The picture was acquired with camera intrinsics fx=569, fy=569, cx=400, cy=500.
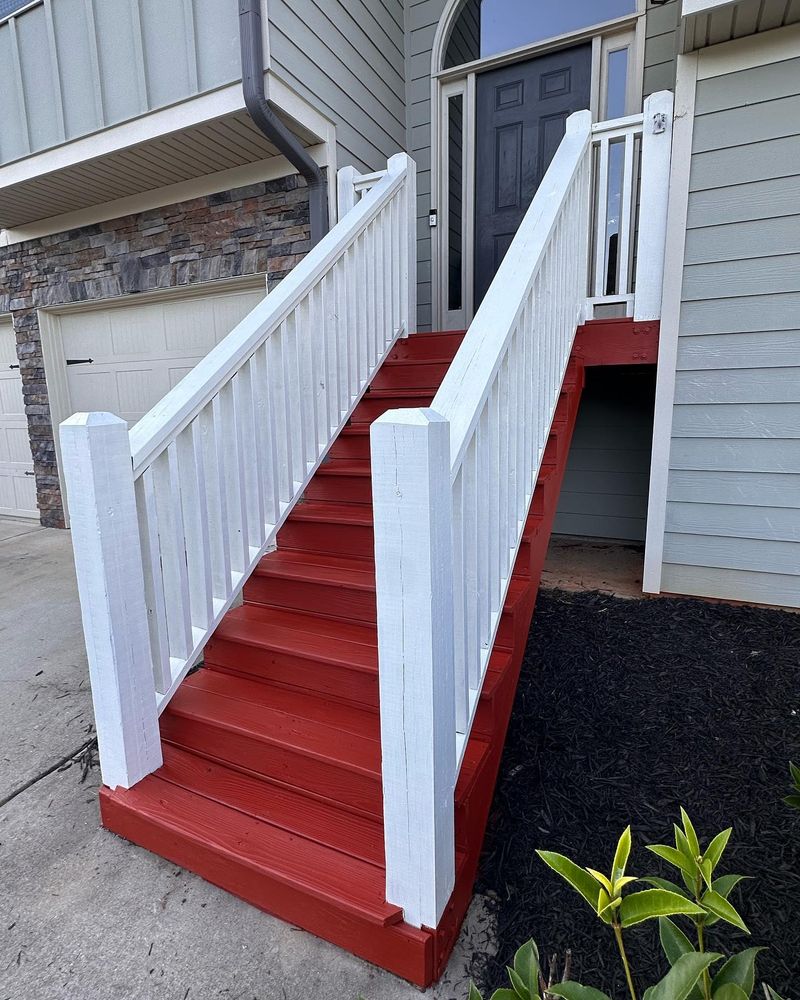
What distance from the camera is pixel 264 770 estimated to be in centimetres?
162

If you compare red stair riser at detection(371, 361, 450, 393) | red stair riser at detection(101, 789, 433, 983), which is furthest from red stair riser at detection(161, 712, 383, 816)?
red stair riser at detection(371, 361, 450, 393)

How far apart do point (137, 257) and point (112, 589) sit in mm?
3372

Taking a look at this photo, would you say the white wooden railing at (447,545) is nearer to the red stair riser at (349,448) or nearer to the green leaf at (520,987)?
the green leaf at (520,987)

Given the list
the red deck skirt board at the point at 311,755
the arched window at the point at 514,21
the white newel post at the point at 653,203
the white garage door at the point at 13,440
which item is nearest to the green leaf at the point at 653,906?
the red deck skirt board at the point at 311,755

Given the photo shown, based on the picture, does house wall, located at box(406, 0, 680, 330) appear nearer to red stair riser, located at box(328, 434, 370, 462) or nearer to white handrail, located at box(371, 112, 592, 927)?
red stair riser, located at box(328, 434, 370, 462)

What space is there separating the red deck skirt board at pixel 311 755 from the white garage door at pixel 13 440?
4.23m

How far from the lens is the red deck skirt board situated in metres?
1.29

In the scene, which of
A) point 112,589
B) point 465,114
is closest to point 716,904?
point 112,589

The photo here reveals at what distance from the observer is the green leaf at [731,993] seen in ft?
1.93

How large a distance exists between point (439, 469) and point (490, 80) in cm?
387

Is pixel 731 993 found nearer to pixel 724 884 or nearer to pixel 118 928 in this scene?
pixel 724 884

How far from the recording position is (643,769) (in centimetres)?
175

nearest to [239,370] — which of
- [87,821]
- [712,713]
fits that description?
[87,821]

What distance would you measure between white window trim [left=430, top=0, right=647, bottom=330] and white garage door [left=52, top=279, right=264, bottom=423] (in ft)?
4.12
